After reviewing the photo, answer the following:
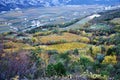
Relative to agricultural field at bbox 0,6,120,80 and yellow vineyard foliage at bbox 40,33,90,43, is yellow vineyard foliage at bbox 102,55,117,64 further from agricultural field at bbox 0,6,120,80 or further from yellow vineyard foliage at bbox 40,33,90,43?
yellow vineyard foliage at bbox 40,33,90,43

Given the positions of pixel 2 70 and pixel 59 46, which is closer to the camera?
pixel 2 70

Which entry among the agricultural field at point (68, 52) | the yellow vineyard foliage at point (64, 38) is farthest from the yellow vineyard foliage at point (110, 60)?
the yellow vineyard foliage at point (64, 38)

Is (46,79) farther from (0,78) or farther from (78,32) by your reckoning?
(78,32)

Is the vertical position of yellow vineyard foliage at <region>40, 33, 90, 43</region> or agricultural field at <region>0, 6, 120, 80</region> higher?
agricultural field at <region>0, 6, 120, 80</region>

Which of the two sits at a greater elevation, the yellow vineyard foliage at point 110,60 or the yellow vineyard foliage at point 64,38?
the yellow vineyard foliage at point 110,60

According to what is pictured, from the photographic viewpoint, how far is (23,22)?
6718 inches

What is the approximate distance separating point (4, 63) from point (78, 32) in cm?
6530

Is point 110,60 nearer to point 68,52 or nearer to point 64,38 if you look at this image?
point 68,52

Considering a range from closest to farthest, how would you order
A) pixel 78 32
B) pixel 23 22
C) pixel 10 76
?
pixel 10 76 → pixel 78 32 → pixel 23 22

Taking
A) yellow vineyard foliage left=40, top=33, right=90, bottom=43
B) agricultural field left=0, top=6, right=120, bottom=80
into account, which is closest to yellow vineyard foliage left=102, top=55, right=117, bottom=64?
agricultural field left=0, top=6, right=120, bottom=80

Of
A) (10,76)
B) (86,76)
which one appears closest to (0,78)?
(10,76)

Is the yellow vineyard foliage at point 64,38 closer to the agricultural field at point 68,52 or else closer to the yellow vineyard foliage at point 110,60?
the agricultural field at point 68,52

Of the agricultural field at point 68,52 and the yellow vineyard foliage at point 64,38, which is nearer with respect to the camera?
the agricultural field at point 68,52

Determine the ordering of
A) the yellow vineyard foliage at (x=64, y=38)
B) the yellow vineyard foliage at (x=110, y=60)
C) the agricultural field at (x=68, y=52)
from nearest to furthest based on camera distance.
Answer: the agricultural field at (x=68, y=52), the yellow vineyard foliage at (x=110, y=60), the yellow vineyard foliage at (x=64, y=38)
